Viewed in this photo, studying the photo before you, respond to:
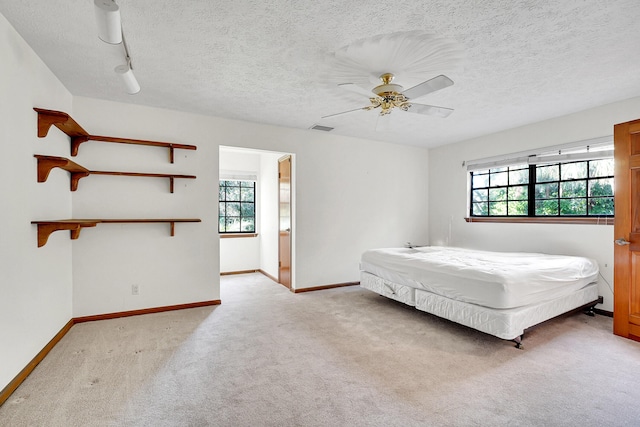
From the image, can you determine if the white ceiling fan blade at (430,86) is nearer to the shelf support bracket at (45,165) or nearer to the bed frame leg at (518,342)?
the bed frame leg at (518,342)

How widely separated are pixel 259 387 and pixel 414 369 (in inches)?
45.5

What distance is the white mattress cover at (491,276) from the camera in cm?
264

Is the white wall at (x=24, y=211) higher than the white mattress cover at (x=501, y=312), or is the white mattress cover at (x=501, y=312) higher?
the white wall at (x=24, y=211)

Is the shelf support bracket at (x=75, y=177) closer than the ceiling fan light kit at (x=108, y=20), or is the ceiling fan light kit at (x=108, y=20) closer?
the ceiling fan light kit at (x=108, y=20)

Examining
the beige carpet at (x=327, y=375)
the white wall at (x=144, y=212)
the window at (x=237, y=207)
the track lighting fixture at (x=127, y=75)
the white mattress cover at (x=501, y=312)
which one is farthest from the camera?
the window at (x=237, y=207)

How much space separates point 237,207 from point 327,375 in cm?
464

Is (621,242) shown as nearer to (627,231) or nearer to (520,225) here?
(627,231)

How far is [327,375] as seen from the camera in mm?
2262

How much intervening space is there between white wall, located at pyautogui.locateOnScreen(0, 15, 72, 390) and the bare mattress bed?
3.39 meters

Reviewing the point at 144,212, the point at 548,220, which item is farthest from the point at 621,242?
the point at 144,212

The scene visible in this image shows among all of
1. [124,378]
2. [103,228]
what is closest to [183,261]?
[103,228]

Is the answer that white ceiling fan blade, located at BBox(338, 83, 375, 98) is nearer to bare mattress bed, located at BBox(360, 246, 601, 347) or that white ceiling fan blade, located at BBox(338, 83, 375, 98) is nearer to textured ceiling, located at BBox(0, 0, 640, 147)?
textured ceiling, located at BBox(0, 0, 640, 147)

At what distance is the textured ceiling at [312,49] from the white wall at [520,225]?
0.24m

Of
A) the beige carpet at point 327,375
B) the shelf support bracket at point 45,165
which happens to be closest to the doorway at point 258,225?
the beige carpet at point 327,375
